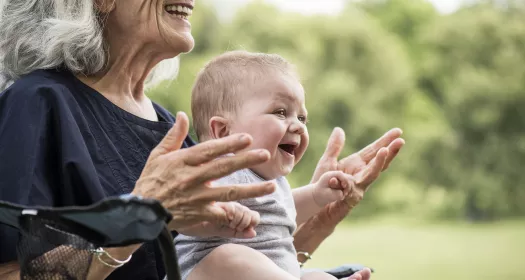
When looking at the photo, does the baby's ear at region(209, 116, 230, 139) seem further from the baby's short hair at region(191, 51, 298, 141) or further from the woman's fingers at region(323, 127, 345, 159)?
the woman's fingers at region(323, 127, 345, 159)

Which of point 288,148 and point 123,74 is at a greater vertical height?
point 288,148

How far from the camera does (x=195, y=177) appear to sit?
1.51 meters

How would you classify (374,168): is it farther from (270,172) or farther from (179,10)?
(179,10)

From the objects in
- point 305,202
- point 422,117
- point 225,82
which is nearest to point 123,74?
point 225,82

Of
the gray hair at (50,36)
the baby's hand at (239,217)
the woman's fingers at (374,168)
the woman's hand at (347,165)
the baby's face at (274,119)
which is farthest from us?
the woman's hand at (347,165)

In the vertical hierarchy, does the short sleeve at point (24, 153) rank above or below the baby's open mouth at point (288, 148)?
below

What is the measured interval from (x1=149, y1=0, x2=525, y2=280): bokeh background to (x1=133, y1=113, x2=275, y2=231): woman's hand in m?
15.5

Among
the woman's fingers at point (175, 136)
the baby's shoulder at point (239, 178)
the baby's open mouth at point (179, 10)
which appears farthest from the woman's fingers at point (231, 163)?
the baby's open mouth at point (179, 10)

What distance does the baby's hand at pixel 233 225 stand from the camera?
1604 millimetres

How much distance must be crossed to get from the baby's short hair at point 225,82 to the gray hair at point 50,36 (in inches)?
12.2

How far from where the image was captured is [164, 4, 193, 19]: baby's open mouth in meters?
2.22

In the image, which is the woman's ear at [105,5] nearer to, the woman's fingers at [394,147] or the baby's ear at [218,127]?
the baby's ear at [218,127]

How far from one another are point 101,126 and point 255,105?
419 mm

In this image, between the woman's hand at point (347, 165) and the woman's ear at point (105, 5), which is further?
the woman's hand at point (347, 165)
